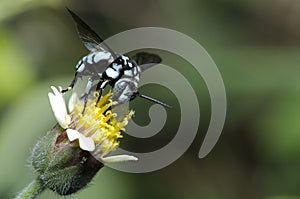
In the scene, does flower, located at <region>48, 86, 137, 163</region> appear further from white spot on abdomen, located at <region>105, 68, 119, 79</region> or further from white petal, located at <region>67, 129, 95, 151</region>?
white spot on abdomen, located at <region>105, 68, 119, 79</region>

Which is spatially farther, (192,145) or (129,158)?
(192,145)

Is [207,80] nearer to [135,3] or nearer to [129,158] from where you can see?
[135,3]

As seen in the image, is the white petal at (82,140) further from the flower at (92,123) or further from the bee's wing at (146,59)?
the bee's wing at (146,59)

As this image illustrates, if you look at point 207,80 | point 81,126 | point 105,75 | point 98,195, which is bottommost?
point 98,195

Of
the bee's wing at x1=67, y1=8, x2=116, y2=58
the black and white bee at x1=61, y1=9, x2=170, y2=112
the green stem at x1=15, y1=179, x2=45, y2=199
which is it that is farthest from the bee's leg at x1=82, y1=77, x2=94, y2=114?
the green stem at x1=15, y1=179, x2=45, y2=199

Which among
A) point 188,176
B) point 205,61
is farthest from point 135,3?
point 188,176

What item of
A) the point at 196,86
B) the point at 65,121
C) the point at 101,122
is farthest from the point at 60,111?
the point at 196,86
